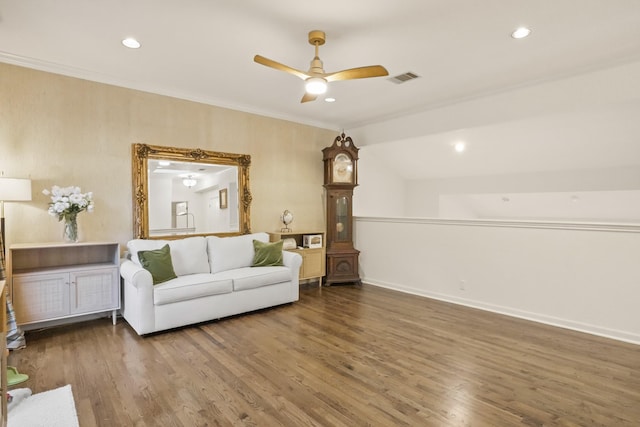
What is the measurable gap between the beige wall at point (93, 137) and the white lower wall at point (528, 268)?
8.00ft

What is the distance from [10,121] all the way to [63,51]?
2.87ft

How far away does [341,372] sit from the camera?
8.66 feet

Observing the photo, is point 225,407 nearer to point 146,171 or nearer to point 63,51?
point 146,171

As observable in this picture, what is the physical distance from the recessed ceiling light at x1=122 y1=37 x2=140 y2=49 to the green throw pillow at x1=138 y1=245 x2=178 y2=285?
199 cm

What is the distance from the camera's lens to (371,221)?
225 inches

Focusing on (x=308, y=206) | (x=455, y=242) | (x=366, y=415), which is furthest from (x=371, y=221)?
(x=366, y=415)

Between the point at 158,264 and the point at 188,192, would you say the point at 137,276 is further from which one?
the point at 188,192

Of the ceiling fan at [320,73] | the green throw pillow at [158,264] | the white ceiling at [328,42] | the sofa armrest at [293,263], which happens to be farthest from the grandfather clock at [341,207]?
the ceiling fan at [320,73]

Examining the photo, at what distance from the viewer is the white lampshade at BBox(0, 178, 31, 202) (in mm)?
2965

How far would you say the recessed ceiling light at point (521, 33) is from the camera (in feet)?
9.09

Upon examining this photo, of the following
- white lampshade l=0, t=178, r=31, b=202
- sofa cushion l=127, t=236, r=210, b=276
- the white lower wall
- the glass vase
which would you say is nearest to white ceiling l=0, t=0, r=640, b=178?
white lampshade l=0, t=178, r=31, b=202

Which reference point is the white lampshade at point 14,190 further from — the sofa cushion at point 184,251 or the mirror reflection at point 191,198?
the mirror reflection at point 191,198

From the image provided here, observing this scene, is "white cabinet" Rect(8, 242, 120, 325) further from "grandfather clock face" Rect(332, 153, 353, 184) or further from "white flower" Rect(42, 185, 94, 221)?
"grandfather clock face" Rect(332, 153, 353, 184)

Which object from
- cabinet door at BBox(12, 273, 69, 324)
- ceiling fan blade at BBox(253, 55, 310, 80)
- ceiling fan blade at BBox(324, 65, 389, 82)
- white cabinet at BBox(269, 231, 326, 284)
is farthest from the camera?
white cabinet at BBox(269, 231, 326, 284)
